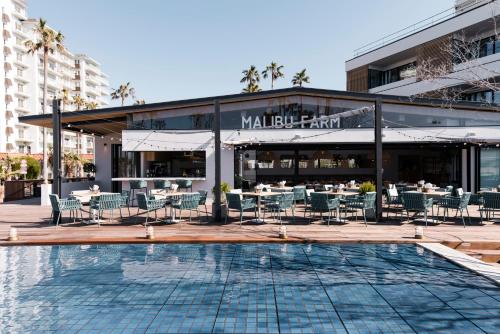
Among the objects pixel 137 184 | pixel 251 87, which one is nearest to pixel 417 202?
Result: pixel 137 184

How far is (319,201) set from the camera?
1051 cm

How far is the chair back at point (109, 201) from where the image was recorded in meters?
10.5

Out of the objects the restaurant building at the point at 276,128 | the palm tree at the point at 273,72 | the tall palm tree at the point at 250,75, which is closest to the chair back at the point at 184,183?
the restaurant building at the point at 276,128

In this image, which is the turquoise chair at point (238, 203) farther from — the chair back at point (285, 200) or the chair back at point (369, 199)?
the chair back at point (369, 199)

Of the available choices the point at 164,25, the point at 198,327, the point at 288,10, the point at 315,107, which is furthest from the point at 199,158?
the point at 198,327

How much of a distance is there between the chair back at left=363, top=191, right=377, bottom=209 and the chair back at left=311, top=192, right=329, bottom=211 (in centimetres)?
132

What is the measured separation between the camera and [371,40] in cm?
3938

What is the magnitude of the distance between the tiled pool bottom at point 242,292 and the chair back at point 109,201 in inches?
105

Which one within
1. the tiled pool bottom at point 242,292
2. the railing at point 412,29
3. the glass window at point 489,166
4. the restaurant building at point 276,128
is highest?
the railing at point 412,29

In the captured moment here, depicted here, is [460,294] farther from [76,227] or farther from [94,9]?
[94,9]

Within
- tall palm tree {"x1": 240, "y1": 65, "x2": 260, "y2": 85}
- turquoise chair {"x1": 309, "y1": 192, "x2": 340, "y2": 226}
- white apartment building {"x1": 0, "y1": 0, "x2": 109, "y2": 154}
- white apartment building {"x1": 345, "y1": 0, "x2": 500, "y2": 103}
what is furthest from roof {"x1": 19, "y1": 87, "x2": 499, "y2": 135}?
white apartment building {"x1": 0, "y1": 0, "x2": 109, "y2": 154}

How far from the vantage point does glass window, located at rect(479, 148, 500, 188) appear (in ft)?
56.4

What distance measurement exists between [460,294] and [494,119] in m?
14.9

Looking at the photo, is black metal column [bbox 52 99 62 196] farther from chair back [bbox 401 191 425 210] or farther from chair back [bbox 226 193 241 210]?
chair back [bbox 401 191 425 210]
